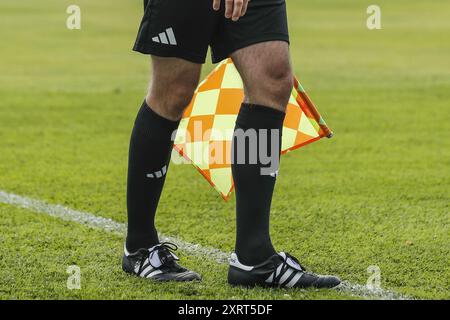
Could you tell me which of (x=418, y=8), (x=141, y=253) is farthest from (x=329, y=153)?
(x=418, y=8)

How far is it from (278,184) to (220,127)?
1.27 m

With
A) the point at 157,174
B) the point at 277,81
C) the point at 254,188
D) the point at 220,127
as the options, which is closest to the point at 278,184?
the point at 220,127

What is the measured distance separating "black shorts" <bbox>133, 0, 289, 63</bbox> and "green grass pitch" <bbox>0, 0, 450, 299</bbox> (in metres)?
0.90

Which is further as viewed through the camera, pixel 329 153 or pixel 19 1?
pixel 19 1

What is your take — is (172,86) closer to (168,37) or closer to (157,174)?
(168,37)

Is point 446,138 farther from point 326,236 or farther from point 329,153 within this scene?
point 326,236

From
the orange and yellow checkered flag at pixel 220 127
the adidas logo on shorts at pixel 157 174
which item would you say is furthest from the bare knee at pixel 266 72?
the orange and yellow checkered flag at pixel 220 127

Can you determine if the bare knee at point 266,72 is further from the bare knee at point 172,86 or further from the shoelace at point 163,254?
the shoelace at point 163,254

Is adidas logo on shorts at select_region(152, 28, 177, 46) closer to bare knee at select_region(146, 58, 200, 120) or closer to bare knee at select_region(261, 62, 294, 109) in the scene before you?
bare knee at select_region(146, 58, 200, 120)

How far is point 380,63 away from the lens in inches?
525

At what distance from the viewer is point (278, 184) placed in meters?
6.09

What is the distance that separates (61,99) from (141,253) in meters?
6.20

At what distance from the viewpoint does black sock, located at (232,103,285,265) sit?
380 cm

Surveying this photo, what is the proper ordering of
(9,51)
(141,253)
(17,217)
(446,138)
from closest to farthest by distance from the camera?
(141,253) < (17,217) < (446,138) < (9,51)
